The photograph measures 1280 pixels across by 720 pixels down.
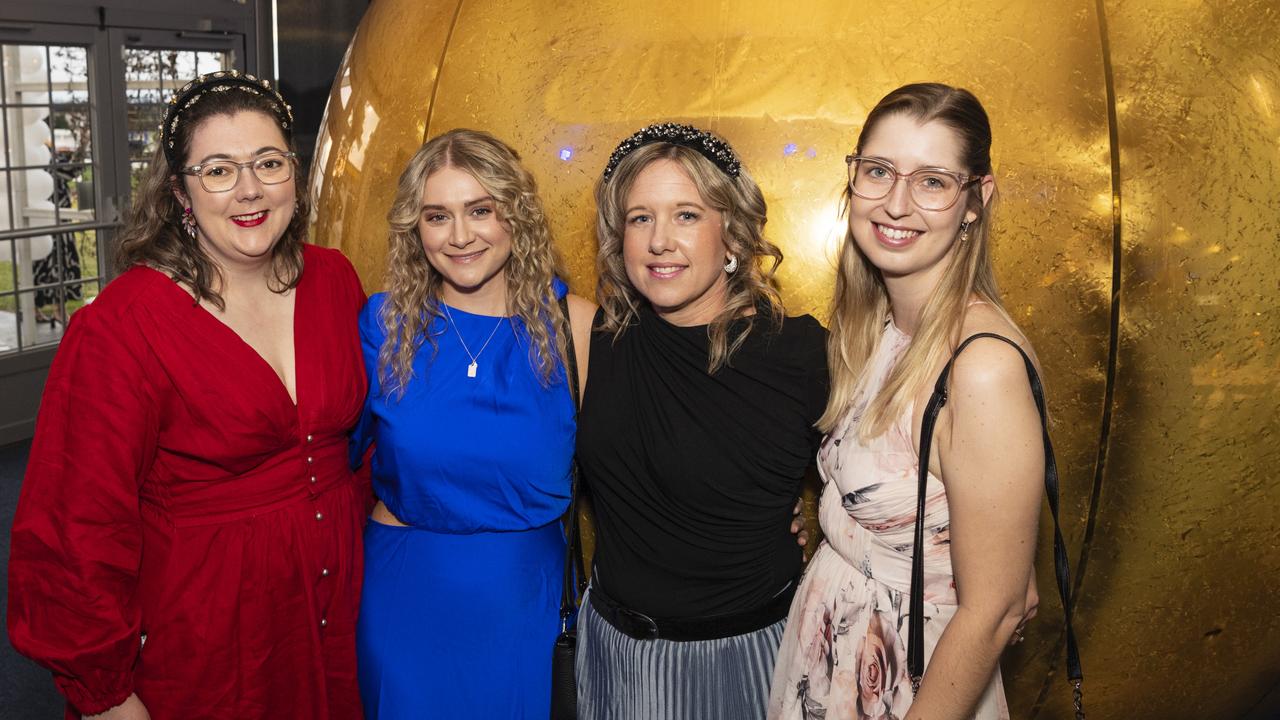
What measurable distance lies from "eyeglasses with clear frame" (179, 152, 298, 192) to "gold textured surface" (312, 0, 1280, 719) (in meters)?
0.46

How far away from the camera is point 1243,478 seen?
2.05m

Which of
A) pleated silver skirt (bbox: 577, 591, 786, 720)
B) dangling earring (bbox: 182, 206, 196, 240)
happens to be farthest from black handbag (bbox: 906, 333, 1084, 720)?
dangling earring (bbox: 182, 206, 196, 240)

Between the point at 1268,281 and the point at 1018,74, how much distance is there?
595 mm

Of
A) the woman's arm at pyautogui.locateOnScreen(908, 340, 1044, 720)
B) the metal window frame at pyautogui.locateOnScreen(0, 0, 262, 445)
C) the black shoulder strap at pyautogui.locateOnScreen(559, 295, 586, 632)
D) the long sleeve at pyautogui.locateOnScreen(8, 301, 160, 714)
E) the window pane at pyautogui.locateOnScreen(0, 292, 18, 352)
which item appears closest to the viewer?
the woman's arm at pyautogui.locateOnScreen(908, 340, 1044, 720)

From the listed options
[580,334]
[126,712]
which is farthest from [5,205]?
[580,334]

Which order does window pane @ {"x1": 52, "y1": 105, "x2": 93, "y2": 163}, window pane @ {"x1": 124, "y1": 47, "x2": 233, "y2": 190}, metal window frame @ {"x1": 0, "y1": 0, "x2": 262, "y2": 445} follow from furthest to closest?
window pane @ {"x1": 124, "y1": 47, "x2": 233, "y2": 190}
window pane @ {"x1": 52, "y1": 105, "x2": 93, "y2": 163}
metal window frame @ {"x1": 0, "y1": 0, "x2": 262, "y2": 445}

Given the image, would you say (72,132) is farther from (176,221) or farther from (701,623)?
(701,623)

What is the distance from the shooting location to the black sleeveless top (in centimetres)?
200

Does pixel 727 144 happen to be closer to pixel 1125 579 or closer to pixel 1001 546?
pixel 1001 546

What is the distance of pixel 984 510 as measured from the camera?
63.1 inches

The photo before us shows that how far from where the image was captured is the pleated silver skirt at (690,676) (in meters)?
2.02

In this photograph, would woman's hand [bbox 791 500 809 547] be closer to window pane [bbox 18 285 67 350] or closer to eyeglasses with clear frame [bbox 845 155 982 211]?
eyeglasses with clear frame [bbox 845 155 982 211]

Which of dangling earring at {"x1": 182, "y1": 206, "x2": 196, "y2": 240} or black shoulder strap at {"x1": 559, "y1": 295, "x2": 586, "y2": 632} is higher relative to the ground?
dangling earring at {"x1": 182, "y1": 206, "x2": 196, "y2": 240}

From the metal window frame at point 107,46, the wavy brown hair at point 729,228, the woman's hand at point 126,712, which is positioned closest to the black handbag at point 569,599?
the wavy brown hair at point 729,228
